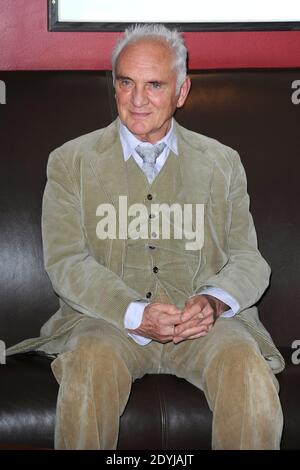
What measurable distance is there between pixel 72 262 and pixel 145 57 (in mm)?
547

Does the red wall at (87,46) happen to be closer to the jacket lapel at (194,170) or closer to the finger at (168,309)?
the jacket lapel at (194,170)

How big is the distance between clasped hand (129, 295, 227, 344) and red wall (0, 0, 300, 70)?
102cm

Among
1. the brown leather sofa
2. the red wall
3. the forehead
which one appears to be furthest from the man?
the red wall

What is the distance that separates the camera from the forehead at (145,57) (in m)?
2.40

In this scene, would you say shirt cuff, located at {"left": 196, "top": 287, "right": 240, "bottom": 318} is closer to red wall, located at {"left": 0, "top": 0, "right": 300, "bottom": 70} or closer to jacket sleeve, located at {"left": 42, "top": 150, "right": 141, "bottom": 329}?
jacket sleeve, located at {"left": 42, "top": 150, "right": 141, "bottom": 329}

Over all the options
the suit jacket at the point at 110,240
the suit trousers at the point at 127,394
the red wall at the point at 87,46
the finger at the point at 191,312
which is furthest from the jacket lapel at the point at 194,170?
the red wall at the point at 87,46

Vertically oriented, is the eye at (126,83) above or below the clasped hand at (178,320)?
above

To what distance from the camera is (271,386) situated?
6.94 feet

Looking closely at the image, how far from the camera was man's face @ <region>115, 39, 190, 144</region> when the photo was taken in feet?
7.87

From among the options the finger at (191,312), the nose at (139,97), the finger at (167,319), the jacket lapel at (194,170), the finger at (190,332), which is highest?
the nose at (139,97)

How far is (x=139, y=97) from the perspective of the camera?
240 centimetres

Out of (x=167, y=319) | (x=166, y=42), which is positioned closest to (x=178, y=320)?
(x=167, y=319)

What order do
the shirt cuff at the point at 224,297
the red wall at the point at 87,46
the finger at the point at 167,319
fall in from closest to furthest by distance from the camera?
the finger at the point at 167,319, the shirt cuff at the point at 224,297, the red wall at the point at 87,46

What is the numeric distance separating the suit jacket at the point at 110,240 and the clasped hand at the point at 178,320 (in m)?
0.08
